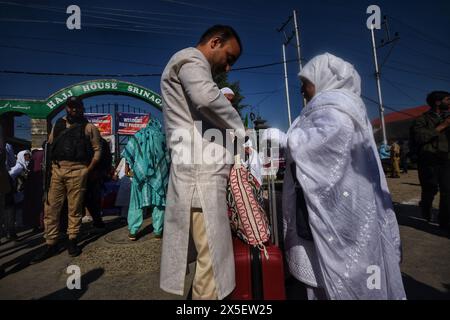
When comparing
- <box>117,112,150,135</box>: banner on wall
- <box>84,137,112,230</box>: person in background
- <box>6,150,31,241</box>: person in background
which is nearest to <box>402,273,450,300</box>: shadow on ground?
<box>84,137,112,230</box>: person in background

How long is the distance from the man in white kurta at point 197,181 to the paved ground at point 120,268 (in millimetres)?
1030

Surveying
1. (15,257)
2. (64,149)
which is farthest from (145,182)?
(15,257)

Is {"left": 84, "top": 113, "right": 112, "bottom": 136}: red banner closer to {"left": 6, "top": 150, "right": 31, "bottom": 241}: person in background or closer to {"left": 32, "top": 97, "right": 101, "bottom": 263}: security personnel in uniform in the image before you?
{"left": 6, "top": 150, "right": 31, "bottom": 241}: person in background

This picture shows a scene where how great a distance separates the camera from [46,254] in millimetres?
3133

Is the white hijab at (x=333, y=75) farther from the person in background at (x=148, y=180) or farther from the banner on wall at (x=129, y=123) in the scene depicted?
the banner on wall at (x=129, y=123)

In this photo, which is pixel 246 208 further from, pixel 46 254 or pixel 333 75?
pixel 46 254

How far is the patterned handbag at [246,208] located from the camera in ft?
5.09

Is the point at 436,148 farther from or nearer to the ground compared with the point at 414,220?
farther from the ground

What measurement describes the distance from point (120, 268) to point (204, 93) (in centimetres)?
244

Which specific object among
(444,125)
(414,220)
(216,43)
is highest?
(216,43)

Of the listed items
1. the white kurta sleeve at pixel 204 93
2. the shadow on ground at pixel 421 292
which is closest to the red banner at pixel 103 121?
the white kurta sleeve at pixel 204 93

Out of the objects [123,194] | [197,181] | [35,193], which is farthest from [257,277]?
[123,194]

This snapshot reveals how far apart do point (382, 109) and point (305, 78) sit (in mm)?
19607
